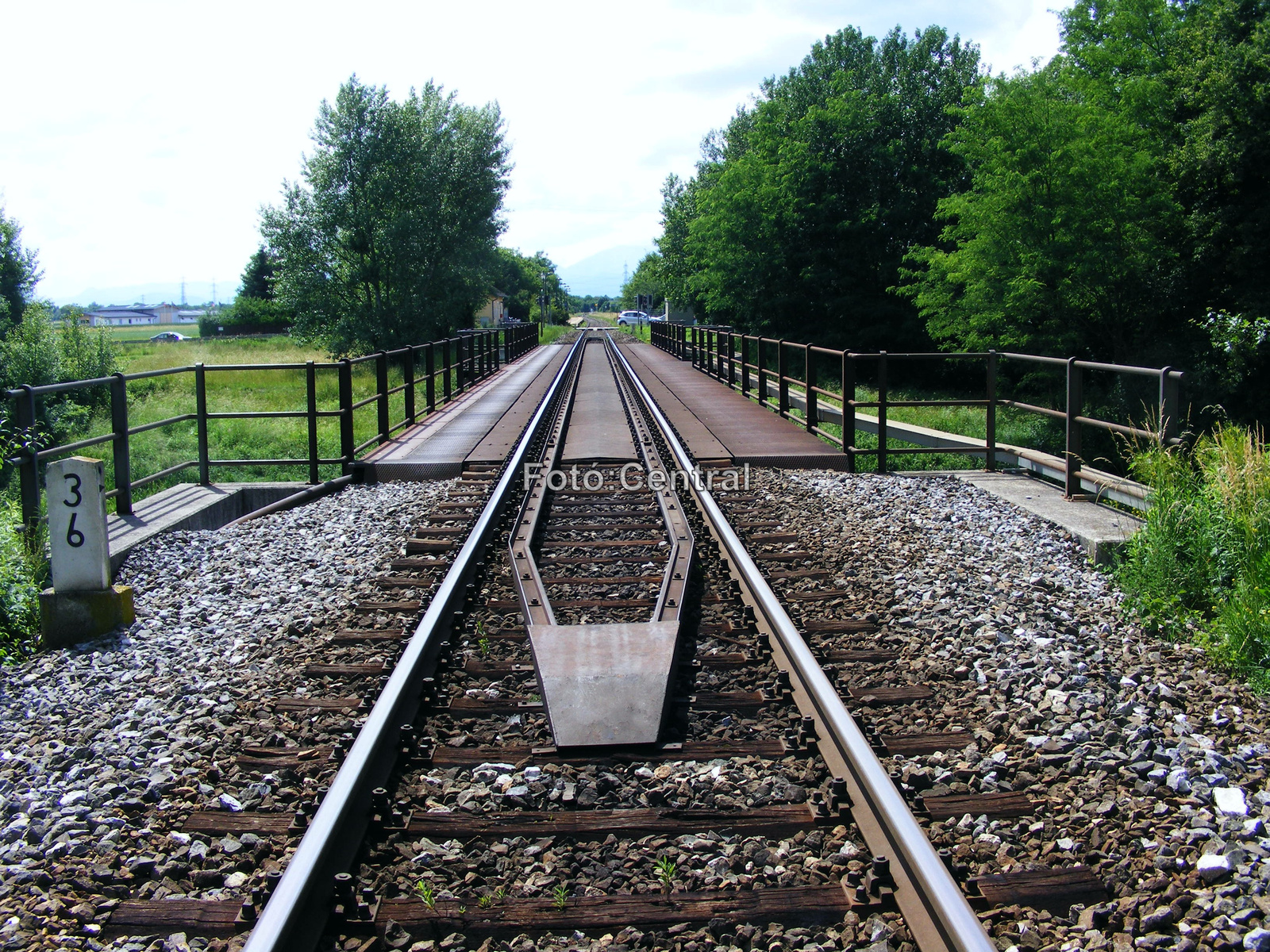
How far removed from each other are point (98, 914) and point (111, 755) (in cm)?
115

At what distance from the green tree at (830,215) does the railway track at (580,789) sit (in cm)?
3662

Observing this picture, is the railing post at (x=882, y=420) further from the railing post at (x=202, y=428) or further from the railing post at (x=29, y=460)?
the railing post at (x=29, y=460)

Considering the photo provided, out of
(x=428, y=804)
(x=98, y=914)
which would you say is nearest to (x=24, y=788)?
(x=98, y=914)

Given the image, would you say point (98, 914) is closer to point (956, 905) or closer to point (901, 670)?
point (956, 905)

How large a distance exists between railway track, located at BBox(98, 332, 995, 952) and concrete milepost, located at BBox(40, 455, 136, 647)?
1.45m

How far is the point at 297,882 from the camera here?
274 cm

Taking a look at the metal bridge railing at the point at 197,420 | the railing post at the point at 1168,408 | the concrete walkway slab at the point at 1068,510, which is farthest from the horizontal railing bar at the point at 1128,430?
the metal bridge railing at the point at 197,420

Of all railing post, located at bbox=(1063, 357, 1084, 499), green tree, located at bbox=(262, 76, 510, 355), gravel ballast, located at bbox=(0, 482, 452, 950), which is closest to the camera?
gravel ballast, located at bbox=(0, 482, 452, 950)

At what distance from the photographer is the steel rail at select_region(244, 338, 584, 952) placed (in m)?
2.64

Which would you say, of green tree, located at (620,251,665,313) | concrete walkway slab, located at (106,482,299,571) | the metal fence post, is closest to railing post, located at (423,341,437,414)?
the metal fence post

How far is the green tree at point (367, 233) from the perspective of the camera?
4419cm

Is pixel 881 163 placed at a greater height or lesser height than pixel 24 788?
greater

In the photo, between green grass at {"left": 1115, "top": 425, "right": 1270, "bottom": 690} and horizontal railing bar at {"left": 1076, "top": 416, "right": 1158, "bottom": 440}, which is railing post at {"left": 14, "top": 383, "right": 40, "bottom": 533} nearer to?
→ green grass at {"left": 1115, "top": 425, "right": 1270, "bottom": 690}

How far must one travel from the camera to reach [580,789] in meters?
3.48
